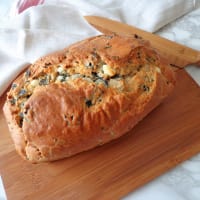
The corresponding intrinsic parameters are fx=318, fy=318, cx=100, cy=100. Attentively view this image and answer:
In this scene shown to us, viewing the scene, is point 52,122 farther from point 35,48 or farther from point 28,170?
point 35,48

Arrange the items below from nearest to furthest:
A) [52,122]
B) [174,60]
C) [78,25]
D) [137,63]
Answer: [52,122] < [137,63] < [174,60] < [78,25]

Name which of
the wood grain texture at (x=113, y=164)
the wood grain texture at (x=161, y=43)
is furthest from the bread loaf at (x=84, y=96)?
the wood grain texture at (x=161, y=43)

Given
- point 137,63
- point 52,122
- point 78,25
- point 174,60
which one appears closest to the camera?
point 52,122

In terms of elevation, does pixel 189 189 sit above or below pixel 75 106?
below

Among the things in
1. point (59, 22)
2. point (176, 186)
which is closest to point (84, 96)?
point (176, 186)

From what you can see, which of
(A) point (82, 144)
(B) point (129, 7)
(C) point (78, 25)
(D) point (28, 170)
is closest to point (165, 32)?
(B) point (129, 7)

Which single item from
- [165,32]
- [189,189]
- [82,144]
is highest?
[165,32]

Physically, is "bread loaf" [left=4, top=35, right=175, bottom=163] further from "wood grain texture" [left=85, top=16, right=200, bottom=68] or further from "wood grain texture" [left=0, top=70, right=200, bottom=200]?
"wood grain texture" [left=85, top=16, right=200, bottom=68]

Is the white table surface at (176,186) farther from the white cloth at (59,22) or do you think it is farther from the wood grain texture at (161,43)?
the white cloth at (59,22)

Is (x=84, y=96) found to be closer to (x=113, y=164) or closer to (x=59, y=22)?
(x=113, y=164)
